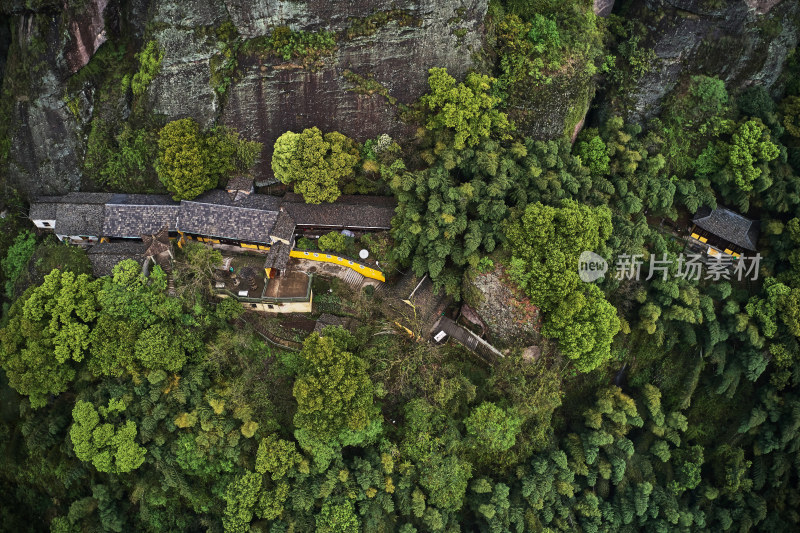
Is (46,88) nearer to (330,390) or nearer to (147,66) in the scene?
(147,66)

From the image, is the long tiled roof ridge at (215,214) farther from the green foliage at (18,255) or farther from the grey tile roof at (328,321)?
the grey tile roof at (328,321)

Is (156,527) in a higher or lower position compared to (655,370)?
lower

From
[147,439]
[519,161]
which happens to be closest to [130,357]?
[147,439]

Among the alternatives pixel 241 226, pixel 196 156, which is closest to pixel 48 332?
pixel 241 226

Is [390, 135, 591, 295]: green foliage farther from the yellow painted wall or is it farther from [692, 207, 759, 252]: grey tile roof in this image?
[692, 207, 759, 252]: grey tile roof

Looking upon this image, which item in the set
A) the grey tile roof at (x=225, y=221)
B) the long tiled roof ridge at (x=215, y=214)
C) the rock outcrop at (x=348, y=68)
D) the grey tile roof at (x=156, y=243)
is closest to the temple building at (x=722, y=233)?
the rock outcrop at (x=348, y=68)

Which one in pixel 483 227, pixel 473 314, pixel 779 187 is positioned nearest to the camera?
pixel 483 227

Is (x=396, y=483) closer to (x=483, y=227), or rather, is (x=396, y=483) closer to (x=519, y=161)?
(x=483, y=227)
